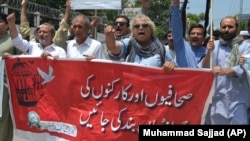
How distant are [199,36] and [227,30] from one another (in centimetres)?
48

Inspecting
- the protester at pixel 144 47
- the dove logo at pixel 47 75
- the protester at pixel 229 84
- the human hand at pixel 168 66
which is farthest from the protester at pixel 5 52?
the protester at pixel 229 84

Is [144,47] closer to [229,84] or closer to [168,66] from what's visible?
[168,66]

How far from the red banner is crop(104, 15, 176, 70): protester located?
10cm

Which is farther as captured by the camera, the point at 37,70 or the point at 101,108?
the point at 37,70

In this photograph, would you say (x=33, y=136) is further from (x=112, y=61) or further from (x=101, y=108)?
(x=112, y=61)

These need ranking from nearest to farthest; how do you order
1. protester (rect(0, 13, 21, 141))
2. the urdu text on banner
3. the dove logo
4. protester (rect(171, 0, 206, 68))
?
1. protester (rect(171, 0, 206, 68))
2. the dove logo
3. protester (rect(0, 13, 21, 141))
4. the urdu text on banner

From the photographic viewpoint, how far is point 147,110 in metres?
4.60

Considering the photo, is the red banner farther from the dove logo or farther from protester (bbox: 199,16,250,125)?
protester (bbox: 199,16,250,125)

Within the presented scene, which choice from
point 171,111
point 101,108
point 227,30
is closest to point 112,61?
point 101,108

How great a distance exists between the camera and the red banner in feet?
14.8

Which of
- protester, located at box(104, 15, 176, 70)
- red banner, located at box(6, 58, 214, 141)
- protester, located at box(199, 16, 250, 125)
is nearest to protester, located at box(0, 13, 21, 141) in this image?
red banner, located at box(6, 58, 214, 141)

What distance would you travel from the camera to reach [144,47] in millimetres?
4535

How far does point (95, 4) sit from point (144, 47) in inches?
89.0

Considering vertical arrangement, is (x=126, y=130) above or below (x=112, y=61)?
below
